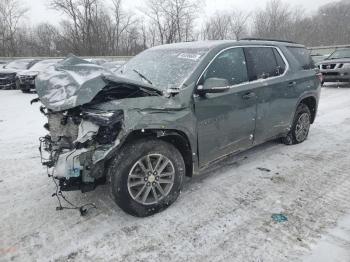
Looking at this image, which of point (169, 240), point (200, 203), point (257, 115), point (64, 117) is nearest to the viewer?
point (169, 240)

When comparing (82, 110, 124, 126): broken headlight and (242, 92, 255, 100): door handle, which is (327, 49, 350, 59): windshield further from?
(82, 110, 124, 126): broken headlight

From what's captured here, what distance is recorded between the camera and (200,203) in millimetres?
3680

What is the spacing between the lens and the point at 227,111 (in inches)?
158

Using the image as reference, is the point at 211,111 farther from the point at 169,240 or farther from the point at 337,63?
the point at 337,63

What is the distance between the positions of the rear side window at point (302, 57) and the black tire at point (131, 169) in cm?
325

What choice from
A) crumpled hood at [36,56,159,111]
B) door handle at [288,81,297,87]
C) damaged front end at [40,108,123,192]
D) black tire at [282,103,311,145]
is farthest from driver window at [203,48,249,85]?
black tire at [282,103,311,145]

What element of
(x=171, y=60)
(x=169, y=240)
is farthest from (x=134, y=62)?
(x=169, y=240)

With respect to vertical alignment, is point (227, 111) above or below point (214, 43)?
below

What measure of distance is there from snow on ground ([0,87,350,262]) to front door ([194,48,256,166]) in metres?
0.51

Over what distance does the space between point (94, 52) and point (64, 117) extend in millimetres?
41740

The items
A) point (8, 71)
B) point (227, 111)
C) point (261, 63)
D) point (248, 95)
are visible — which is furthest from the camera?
point (8, 71)

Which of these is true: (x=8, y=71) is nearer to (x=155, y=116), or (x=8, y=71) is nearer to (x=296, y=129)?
(x=296, y=129)

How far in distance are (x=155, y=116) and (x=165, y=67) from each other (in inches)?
42.7

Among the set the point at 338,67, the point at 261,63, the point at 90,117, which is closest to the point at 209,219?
the point at 90,117
